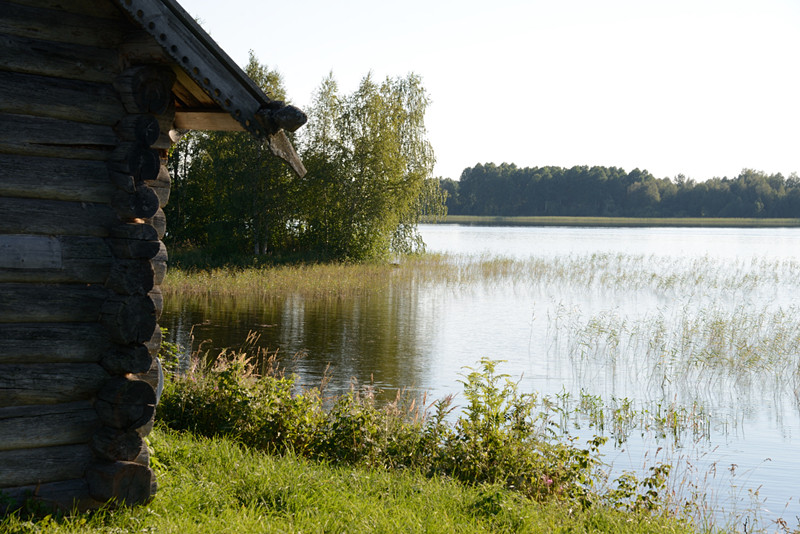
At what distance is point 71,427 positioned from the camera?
19.3 ft

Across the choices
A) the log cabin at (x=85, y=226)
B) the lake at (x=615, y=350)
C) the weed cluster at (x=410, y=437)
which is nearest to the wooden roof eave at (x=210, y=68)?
the log cabin at (x=85, y=226)

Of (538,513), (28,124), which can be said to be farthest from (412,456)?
(28,124)

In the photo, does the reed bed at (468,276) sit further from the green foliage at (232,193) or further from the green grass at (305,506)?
the green grass at (305,506)

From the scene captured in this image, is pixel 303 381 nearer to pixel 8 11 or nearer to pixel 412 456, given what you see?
pixel 412 456

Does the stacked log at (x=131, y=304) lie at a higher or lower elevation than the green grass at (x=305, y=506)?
higher

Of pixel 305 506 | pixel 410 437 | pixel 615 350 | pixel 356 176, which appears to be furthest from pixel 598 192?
pixel 305 506

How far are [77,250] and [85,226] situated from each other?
207 mm

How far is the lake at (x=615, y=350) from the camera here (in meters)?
11.3

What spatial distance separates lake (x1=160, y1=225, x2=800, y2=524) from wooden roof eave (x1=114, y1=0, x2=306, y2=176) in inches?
228

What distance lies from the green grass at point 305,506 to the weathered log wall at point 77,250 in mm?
398

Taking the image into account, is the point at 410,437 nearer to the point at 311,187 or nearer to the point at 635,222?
the point at 311,187

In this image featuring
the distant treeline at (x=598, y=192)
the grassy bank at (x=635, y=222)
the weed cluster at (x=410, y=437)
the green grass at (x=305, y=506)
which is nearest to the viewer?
the green grass at (x=305, y=506)

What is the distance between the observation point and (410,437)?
8.63 meters

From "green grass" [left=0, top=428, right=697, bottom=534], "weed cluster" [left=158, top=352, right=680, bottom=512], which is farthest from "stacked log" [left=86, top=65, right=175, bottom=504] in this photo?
"weed cluster" [left=158, top=352, right=680, bottom=512]
